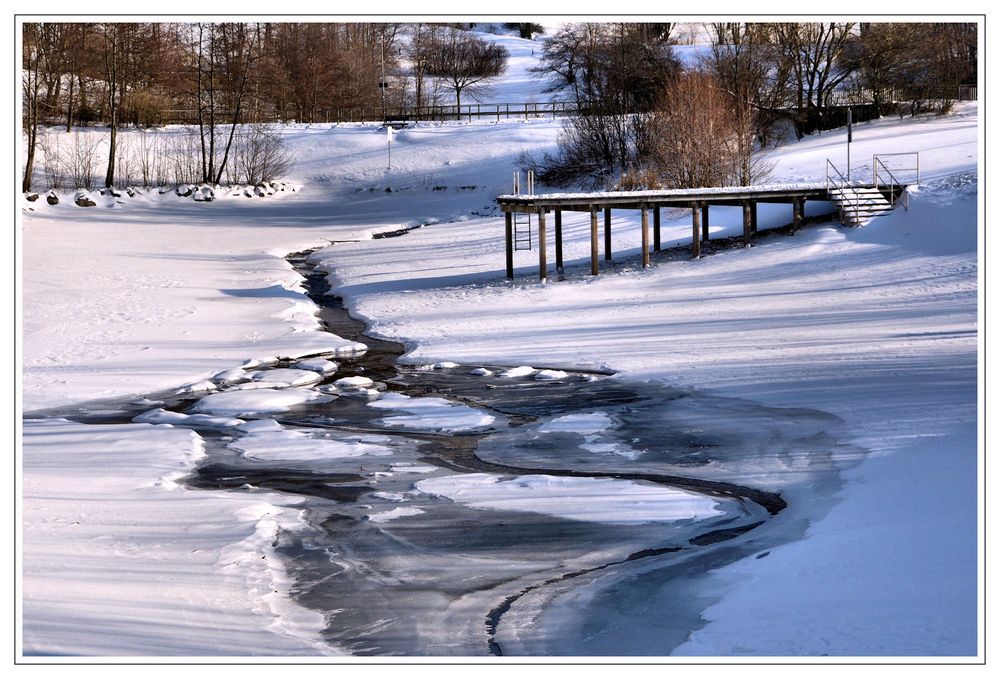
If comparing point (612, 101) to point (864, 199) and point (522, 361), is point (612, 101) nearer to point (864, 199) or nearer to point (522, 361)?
point (864, 199)

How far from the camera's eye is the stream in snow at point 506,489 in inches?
290

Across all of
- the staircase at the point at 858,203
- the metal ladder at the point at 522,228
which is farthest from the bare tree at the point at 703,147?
the staircase at the point at 858,203

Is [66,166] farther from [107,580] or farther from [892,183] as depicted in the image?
[107,580]

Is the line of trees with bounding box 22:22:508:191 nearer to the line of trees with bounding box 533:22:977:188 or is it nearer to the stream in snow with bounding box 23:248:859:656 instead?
the line of trees with bounding box 533:22:977:188

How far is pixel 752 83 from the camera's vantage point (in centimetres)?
4662

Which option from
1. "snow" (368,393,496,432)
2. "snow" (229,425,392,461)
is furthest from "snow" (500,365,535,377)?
"snow" (229,425,392,461)

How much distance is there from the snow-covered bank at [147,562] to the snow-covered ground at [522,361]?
3cm

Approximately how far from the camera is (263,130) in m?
54.0

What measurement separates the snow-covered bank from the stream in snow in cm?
29

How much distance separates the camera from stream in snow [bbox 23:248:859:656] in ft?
24.2

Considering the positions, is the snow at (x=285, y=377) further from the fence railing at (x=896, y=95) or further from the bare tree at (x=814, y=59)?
the bare tree at (x=814, y=59)

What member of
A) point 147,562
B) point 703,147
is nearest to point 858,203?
point 703,147

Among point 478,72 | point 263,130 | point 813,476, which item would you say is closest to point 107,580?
point 813,476
